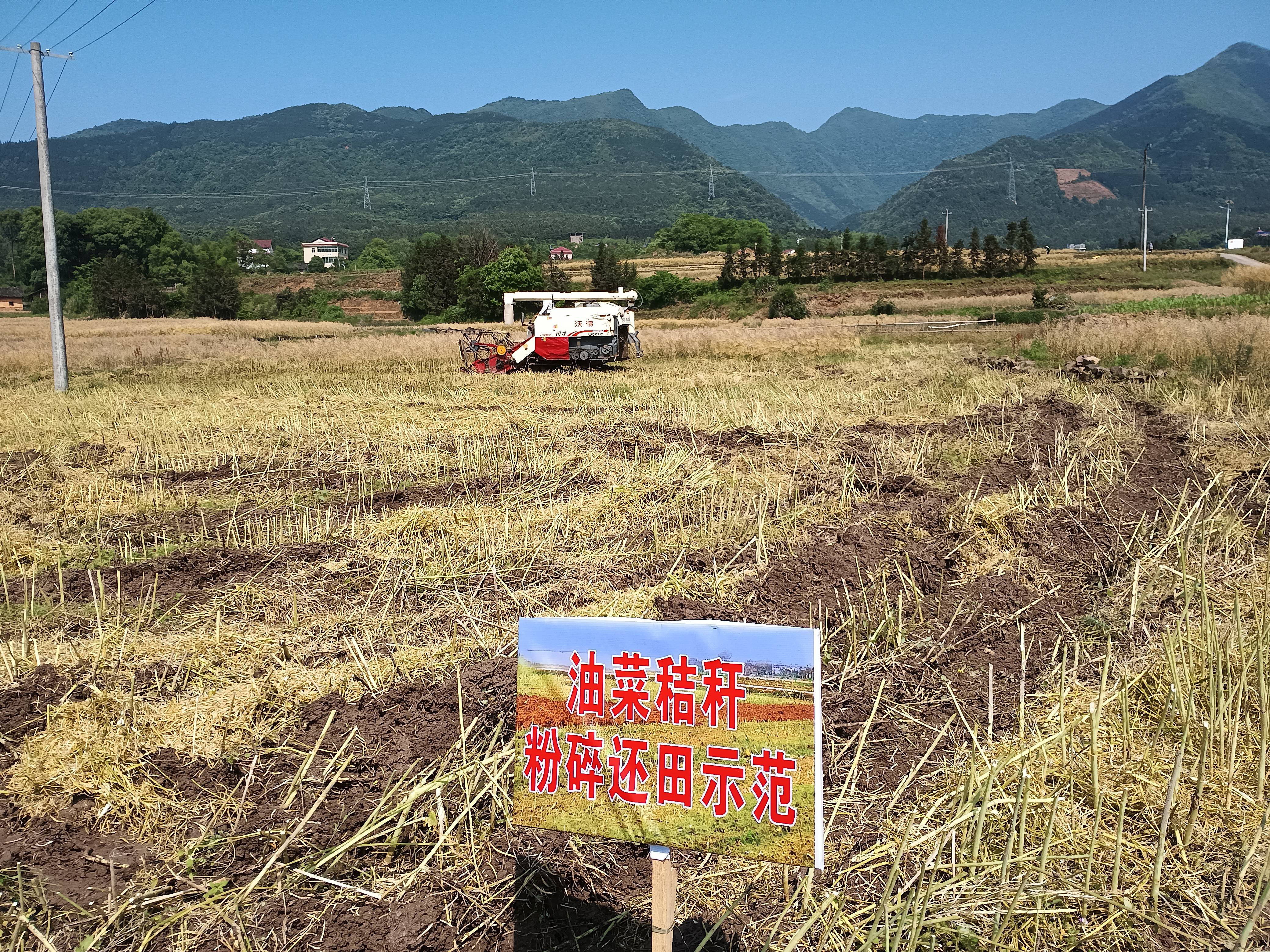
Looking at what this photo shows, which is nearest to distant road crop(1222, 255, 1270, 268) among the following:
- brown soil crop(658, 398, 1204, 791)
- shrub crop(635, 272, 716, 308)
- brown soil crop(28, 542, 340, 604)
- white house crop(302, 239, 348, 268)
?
shrub crop(635, 272, 716, 308)

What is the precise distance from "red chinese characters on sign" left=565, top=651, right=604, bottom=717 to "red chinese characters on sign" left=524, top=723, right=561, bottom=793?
0.34 ft

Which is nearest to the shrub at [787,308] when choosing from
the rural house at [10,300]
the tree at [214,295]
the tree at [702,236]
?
the tree at [214,295]

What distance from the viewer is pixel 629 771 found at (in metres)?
2.34

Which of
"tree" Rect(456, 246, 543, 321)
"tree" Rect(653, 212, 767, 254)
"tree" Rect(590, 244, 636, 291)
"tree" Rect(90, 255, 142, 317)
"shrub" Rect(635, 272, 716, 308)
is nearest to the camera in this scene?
"tree" Rect(456, 246, 543, 321)

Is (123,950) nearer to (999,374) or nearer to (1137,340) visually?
(999,374)

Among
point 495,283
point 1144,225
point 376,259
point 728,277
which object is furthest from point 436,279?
point 376,259

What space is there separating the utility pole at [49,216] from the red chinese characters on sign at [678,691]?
1928 centimetres

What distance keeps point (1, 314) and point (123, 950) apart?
2798 inches

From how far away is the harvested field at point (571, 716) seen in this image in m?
2.91

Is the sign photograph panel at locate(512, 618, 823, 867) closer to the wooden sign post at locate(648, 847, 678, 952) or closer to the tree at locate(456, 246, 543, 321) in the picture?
the wooden sign post at locate(648, 847, 678, 952)

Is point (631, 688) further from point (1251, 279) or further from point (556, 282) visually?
point (1251, 279)

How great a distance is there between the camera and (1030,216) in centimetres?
17662

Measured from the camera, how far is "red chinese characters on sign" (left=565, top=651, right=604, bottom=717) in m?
2.36

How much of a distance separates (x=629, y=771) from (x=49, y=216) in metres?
20.6
